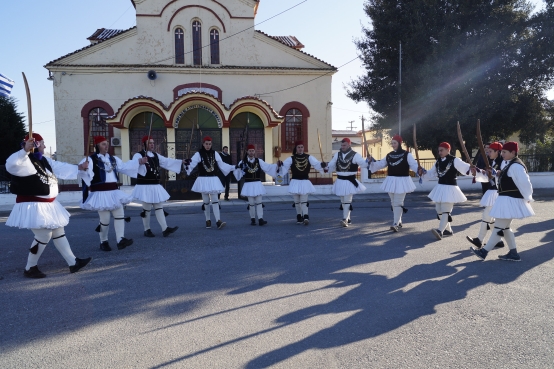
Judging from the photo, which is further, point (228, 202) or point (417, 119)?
point (417, 119)

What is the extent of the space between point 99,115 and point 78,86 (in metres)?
1.86

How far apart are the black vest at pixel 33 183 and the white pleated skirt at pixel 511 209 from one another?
279 inches

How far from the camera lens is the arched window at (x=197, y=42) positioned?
2366 cm

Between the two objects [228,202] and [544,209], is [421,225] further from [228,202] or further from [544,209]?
[228,202]

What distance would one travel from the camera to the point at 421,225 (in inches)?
419

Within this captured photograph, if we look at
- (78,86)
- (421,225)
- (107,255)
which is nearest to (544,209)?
(421,225)

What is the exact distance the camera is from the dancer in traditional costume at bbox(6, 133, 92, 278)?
19.7 ft

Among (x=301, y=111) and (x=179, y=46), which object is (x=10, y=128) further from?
(x=301, y=111)

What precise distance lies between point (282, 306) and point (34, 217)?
3.88 m

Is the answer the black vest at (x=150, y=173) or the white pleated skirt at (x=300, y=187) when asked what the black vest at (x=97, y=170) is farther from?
the white pleated skirt at (x=300, y=187)

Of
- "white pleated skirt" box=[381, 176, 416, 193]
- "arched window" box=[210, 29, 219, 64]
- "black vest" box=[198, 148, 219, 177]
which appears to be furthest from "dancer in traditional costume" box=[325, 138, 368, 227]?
"arched window" box=[210, 29, 219, 64]

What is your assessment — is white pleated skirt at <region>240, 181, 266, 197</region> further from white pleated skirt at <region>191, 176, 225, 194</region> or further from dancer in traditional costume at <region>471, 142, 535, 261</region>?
dancer in traditional costume at <region>471, 142, 535, 261</region>

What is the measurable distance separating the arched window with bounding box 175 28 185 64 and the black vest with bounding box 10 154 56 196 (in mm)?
18454

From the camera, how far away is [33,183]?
6230 millimetres
